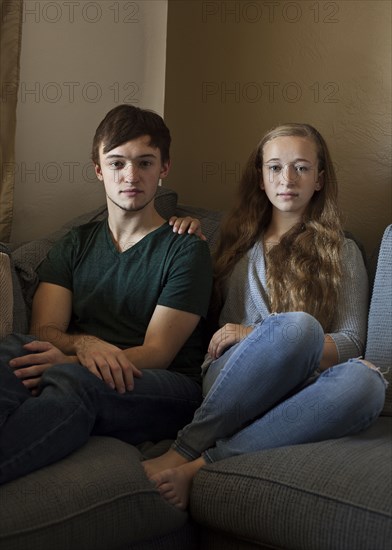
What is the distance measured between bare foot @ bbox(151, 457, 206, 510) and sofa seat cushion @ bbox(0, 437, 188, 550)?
0.03 metres

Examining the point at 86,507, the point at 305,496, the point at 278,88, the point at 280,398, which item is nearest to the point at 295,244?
the point at 280,398

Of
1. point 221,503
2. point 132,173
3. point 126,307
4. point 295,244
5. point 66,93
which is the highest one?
point 66,93

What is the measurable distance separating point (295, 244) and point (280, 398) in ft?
1.89

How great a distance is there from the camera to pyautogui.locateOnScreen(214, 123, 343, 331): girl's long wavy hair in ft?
7.70

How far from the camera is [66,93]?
9.92ft

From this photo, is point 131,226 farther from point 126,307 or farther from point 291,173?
point 291,173

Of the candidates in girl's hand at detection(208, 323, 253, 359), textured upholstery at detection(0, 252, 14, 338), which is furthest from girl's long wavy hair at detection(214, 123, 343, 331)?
textured upholstery at detection(0, 252, 14, 338)

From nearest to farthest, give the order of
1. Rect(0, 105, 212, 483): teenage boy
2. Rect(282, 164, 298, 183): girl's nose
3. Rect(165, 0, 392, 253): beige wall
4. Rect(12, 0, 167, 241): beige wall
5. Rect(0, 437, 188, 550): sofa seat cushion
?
Rect(0, 437, 188, 550): sofa seat cushion
Rect(0, 105, 212, 483): teenage boy
Rect(282, 164, 298, 183): girl's nose
Rect(165, 0, 392, 253): beige wall
Rect(12, 0, 167, 241): beige wall

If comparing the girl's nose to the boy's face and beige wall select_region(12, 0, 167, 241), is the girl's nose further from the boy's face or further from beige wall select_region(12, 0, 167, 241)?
beige wall select_region(12, 0, 167, 241)

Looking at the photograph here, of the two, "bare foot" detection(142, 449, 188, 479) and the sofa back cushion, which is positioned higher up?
the sofa back cushion

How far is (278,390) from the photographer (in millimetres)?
1965

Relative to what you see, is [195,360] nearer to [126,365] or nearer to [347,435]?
[126,365]

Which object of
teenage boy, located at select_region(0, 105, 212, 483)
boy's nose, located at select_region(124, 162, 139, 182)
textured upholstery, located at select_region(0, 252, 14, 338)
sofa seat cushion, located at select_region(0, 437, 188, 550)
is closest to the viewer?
sofa seat cushion, located at select_region(0, 437, 188, 550)

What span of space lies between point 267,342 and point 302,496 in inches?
14.1
